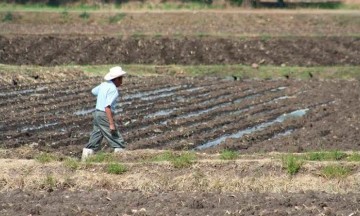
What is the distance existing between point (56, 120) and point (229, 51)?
16.5 meters

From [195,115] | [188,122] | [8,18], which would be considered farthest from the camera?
[8,18]

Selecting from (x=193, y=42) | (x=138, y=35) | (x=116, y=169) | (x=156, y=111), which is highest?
(x=116, y=169)

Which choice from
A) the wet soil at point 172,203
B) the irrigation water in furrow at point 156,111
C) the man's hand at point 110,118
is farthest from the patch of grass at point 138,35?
the wet soil at point 172,203

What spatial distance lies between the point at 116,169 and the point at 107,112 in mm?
1176

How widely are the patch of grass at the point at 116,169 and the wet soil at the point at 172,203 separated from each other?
661mm

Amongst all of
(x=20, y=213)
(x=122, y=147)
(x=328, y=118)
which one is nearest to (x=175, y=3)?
(x=328, y=118)

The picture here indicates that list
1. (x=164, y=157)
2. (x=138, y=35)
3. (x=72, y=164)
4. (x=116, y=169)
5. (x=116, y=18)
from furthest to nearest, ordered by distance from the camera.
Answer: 1. (x=116, y=18)
2. (x=138, y=35)
3. (x=164, y=157)
4. (x=72, y=164)
5. (x=116, y=169)

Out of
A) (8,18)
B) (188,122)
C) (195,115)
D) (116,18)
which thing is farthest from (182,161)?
(8,18)

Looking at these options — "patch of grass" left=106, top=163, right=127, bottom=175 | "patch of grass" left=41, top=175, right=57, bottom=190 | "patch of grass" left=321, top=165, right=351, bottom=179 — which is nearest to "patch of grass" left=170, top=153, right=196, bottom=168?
"patch of grass" left=106, top=163, right=127, bottom=175

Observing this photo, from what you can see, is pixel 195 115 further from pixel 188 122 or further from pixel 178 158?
pixel 178 158

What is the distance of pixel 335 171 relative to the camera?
10742mm

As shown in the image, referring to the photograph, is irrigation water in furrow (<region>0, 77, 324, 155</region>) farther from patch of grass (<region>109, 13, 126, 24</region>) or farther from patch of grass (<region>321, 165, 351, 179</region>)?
patch of grass (<region>109, 13, 126, 24</region>)

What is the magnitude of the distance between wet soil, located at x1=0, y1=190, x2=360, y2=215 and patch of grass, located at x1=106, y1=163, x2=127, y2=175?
26.0 inches

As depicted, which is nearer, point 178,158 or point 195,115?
point 178,158
